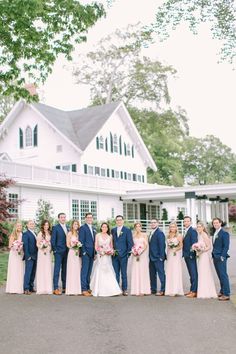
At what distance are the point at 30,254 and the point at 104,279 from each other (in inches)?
73.2

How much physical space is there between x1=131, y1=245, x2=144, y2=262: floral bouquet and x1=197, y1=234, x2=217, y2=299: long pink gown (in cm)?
132

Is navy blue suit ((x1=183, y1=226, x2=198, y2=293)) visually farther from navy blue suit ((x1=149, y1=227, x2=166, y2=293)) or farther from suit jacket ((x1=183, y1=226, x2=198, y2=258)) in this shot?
navy blue suit ((x1=149, y1=227, x2=166, y2=293))

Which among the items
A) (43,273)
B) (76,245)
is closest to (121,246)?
(76,245)

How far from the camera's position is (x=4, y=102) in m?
54.9

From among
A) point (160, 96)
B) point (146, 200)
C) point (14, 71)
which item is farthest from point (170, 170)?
point (14, 71)

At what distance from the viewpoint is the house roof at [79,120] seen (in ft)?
120

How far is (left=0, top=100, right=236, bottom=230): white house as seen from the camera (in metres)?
31.4

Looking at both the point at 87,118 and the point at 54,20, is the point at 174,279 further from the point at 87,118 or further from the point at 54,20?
the point at 87,118

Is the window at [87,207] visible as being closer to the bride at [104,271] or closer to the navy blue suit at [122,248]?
the navy blue suit at [122,248]

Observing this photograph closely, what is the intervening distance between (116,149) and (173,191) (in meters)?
7.09

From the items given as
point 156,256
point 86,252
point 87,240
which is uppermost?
point 87,240

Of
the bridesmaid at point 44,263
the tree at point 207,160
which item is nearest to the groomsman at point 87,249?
the bridesmaid at point 44,263

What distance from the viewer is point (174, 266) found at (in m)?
10.5

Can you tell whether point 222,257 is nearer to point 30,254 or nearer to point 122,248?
point 122,248
